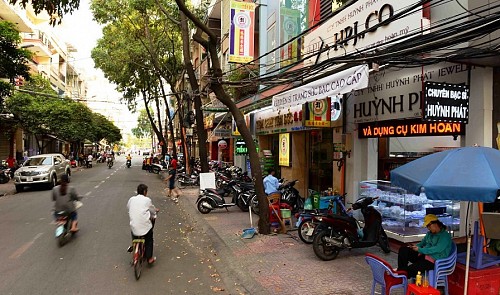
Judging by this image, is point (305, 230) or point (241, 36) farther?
point (241, 36)

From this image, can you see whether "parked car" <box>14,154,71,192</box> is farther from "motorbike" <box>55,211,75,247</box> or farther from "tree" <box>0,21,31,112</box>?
"motorbike" <box>55,211,75,247</box>

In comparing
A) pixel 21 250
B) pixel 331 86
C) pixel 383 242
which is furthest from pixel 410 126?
pixel 21 250

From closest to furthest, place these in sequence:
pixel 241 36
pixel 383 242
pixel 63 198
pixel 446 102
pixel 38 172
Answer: pixel 446 102 → pixel 383 242 → pixel 63 198 → pixel 241 36 → pixel 38 172

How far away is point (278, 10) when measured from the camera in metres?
15.2

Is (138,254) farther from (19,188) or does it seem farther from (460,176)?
(19,188)

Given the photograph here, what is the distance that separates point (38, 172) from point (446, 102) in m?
18.1

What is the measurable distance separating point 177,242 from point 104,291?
3.17 m

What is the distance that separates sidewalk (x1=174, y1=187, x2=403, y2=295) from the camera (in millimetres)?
A: 5676

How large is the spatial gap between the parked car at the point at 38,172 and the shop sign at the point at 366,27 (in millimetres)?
14754

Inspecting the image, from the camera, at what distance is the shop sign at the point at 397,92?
7328 millimetres

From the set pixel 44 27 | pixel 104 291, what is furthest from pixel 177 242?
pixel 44 27

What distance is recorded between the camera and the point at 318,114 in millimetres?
11055

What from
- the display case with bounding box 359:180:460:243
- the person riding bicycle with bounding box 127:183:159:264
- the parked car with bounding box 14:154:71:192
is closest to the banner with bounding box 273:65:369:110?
the display case with bounding box 359:180:460:243

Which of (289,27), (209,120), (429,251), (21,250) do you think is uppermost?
(289,27)
